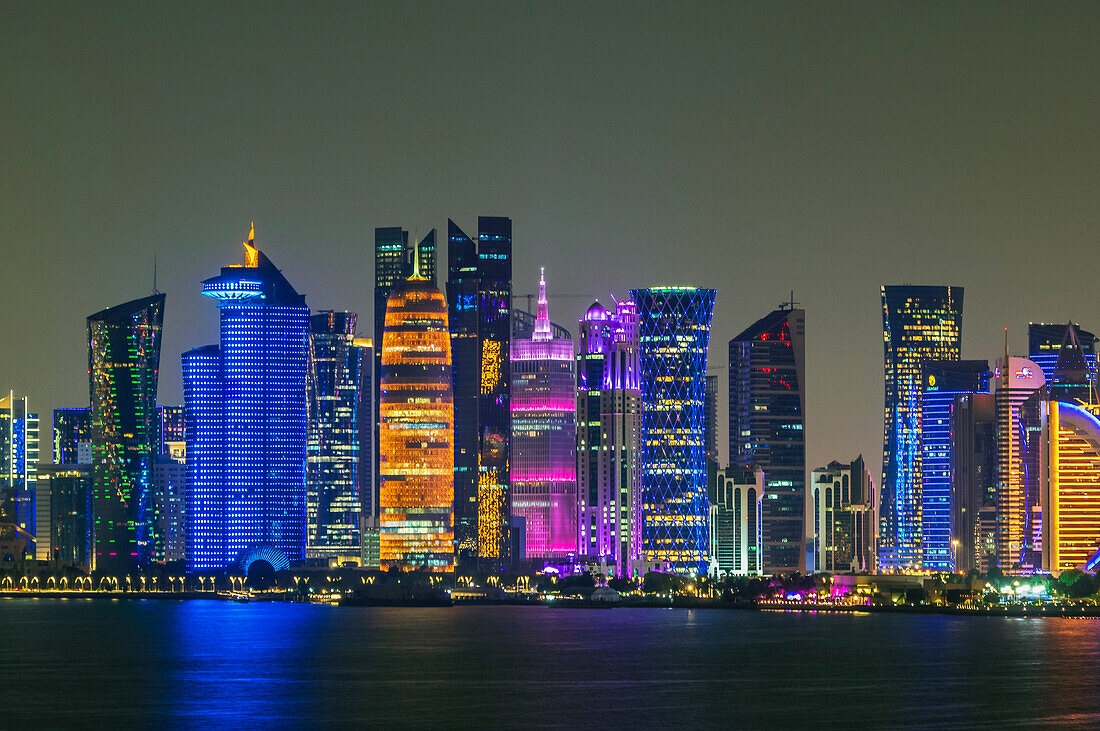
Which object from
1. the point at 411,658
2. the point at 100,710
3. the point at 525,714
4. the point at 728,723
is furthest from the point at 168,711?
the point at 411,658

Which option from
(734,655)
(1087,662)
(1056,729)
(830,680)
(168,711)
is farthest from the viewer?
(734,655)

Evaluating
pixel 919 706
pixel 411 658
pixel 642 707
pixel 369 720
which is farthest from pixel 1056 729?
pixel 411 658

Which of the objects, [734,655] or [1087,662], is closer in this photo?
[1087,662]

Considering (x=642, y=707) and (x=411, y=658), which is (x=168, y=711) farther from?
(x=411, y=658)

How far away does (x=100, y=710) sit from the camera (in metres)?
139

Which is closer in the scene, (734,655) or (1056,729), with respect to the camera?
(1056,729)

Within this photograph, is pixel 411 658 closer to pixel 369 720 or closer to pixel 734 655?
pixel 734 655

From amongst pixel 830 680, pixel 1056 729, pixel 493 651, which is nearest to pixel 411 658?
pixel 493 651

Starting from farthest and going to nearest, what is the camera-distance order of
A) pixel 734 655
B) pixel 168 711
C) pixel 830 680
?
pixel 734 655
pixel 830 680
pixel 168 711

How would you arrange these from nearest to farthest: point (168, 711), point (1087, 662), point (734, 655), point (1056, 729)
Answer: point (1056, 729)
point (168, 711)
point (1087, 662)
point (734, 655)

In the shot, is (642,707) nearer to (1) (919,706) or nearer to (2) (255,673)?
(1) (919,706)

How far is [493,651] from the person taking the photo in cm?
19612

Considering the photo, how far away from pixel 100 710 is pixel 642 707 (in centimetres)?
3915

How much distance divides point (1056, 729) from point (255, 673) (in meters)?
71.9
